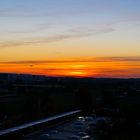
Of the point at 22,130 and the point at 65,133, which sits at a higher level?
the point at 22,130

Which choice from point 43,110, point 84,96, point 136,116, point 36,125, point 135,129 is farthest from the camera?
point 84,96

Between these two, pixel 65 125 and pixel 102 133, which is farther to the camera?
pixel 65 125

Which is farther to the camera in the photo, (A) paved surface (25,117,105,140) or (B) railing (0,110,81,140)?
(A) paved surface (25,117,105,140)

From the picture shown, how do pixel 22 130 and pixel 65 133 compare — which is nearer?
pixel 22 130

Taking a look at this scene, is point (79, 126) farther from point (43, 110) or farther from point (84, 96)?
point (84, 96)

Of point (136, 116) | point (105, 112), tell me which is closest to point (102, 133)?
point (136, 116)

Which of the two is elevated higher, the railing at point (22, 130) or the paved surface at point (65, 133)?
the railing at point (22, 130)

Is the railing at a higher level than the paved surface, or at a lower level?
higher

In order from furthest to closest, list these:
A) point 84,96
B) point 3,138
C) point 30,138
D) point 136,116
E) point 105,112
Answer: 1. point 84,96
2. point 105,112
3. point 136,116
4. point 30,138
5. point 3,138

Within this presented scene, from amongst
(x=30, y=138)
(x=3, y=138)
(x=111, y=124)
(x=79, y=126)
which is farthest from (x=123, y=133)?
(x=3, y=138)

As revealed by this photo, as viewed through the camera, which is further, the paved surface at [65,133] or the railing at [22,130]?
the paved surface at [65,133]
